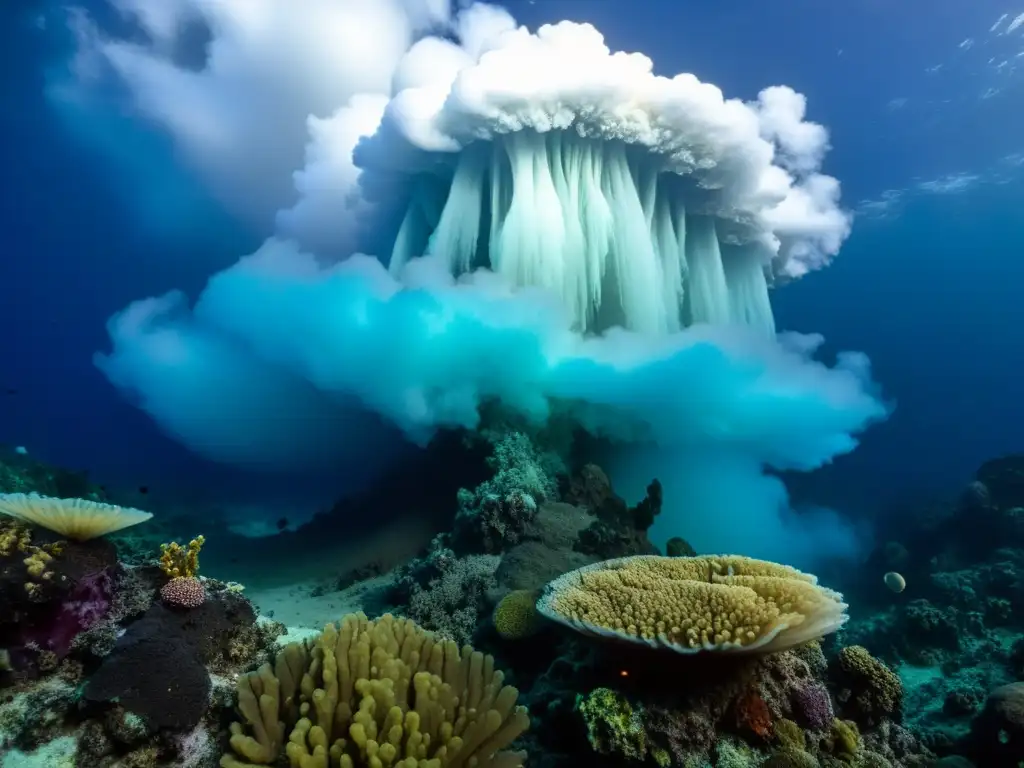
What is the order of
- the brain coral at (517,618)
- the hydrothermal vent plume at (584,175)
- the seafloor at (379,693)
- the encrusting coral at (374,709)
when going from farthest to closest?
1. the hydrothermal vent plume at (584,175)
2. the brain coral at (517,618)
3. the seafloor at (379,693)
4. the encrusting coral at (374,709)

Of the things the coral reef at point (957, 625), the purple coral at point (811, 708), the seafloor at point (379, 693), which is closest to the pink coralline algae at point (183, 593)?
the seafloor at point (379, 693)

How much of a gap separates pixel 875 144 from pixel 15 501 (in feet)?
150

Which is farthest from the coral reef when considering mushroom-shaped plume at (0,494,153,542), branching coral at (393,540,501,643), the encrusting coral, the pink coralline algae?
mushroom-shaped plume at (0,494,153,542)

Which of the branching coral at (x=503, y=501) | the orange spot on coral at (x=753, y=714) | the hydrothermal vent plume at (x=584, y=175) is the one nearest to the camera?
the orange spot on coral at (x=753, y=714)

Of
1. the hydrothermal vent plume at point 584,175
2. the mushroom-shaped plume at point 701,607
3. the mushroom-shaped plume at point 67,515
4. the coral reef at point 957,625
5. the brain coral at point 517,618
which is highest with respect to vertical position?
the hydrothermal vent plume at point 584,175

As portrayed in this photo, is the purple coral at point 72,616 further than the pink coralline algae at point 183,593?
No

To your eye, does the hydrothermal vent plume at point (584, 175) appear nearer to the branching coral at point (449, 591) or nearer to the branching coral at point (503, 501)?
the branching coral at point (503, 501)

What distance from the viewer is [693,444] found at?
1639cm

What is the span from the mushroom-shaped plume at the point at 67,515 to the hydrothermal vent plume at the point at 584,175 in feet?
34.8

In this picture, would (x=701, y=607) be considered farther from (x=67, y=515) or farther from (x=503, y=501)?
(x=503, y=501)

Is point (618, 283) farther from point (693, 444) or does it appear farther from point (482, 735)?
point (482, 735)

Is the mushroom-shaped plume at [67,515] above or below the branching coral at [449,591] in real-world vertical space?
above

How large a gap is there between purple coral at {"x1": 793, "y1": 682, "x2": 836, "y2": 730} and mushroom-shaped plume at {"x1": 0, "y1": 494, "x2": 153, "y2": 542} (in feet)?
15.9

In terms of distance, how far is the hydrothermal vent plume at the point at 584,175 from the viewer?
40.4 feet
